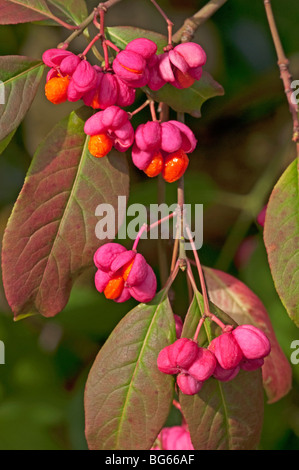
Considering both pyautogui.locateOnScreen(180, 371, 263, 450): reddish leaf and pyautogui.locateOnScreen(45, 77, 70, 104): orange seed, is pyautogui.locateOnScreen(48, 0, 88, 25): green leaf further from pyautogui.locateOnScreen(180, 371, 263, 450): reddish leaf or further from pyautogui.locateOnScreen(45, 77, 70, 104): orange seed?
pyautogui.locateOnScreen(180, 371, 263, 450): reddish leaf

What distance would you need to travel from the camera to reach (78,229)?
2.95 ft

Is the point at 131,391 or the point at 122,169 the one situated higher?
the point at 122,169

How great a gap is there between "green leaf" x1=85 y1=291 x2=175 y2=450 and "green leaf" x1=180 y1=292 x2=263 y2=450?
1.6 inches

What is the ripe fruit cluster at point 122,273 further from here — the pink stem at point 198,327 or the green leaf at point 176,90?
the green leaf at point 176,90

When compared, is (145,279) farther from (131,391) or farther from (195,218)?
(195,218)

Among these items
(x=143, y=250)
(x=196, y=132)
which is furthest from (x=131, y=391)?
(x=196, y=132)

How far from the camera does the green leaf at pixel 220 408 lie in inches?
36.3

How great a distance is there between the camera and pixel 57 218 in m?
0.90

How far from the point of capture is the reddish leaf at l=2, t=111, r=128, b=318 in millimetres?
876

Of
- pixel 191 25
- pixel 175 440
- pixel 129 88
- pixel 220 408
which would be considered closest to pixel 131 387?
pixel 220 408

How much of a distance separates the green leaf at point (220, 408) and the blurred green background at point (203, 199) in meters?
0.43

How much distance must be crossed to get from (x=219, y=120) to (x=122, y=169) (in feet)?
1.98

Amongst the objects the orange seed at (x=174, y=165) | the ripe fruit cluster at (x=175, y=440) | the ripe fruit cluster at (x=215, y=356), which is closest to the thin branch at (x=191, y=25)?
the orange seed at (x=174, y=165)

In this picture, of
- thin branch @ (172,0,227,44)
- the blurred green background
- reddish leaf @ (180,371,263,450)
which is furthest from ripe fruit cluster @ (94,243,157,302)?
the blurred green background
